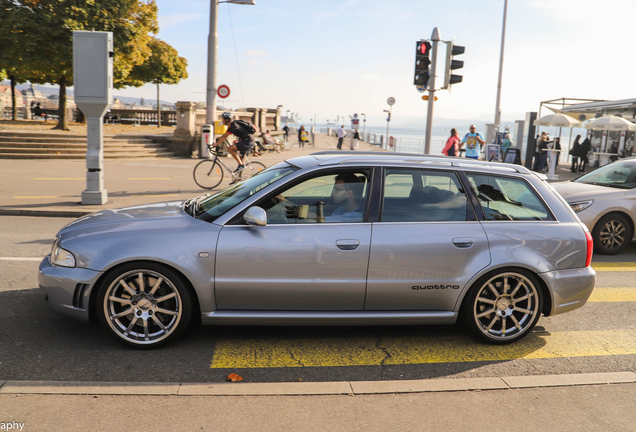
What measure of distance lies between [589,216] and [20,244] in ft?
27.5

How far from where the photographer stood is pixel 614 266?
7598 millimetres

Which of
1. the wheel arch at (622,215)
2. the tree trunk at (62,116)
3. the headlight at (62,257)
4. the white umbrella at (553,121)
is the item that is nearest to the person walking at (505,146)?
the white umbrella at (553,121)

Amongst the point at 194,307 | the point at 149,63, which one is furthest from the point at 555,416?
the point at 149,63

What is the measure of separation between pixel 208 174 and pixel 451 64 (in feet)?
21.9

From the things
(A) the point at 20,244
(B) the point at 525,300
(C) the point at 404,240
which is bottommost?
(A) the point at 20,244

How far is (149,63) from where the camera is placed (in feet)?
135

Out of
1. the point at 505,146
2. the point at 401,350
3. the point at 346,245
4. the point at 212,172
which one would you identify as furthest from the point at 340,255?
the point at 505,146

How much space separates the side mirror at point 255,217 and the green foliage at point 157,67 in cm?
3804

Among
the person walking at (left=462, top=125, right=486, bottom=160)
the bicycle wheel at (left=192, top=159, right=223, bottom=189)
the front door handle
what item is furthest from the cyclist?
the front door handle

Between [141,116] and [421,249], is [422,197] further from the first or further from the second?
[141,116]

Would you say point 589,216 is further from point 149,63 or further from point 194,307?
point 149,63

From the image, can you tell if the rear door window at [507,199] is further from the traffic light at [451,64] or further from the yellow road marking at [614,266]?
the traffic light at [451,64]

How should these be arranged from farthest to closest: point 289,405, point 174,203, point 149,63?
point 149,63 < point 174,203 < point 289,405

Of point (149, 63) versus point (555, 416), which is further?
point (149, 63)
